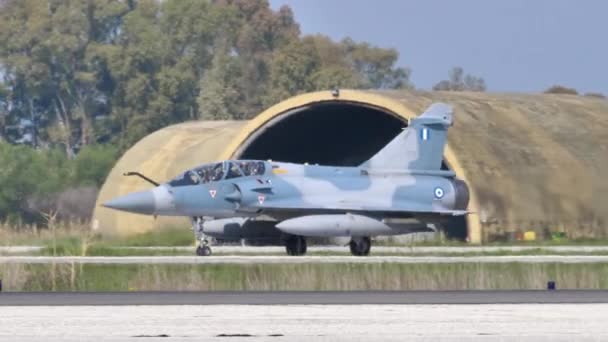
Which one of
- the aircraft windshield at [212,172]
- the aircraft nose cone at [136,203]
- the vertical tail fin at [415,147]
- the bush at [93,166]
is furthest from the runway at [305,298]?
the bush at [93,166]

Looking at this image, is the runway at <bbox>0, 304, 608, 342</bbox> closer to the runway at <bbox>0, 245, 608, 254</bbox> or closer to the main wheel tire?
the main wheel tire

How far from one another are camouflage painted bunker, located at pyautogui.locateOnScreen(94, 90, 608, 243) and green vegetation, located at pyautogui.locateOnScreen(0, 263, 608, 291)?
12.0 m

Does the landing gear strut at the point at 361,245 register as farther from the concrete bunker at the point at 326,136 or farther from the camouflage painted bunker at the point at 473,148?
the concrete bunker at the point at 326,136

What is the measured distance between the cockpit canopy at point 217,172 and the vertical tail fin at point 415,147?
10.7 feet

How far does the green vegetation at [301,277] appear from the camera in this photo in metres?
25.1

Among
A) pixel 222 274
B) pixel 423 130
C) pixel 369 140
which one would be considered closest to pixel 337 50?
pixel 369 140

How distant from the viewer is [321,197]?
34.8 metres

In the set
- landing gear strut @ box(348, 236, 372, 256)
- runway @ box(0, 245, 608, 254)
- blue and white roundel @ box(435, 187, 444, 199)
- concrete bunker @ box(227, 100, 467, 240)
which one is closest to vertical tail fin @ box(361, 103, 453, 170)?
blue and white roundel @ box(435, 187, 444, 199)

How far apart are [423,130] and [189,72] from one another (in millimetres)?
52185

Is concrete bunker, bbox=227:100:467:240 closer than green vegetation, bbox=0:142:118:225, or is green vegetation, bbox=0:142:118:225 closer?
concrete bunker, bbox=227:100:467:240

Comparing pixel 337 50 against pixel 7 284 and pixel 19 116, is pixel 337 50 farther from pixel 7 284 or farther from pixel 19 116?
pixel 7 284

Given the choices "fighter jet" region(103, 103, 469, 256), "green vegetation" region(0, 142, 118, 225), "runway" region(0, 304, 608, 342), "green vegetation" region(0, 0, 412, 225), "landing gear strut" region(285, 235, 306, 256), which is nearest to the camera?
"runway" region(0, 304, 608, 342)

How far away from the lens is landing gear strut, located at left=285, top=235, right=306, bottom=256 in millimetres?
34562

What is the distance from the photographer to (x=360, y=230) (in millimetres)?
33750
